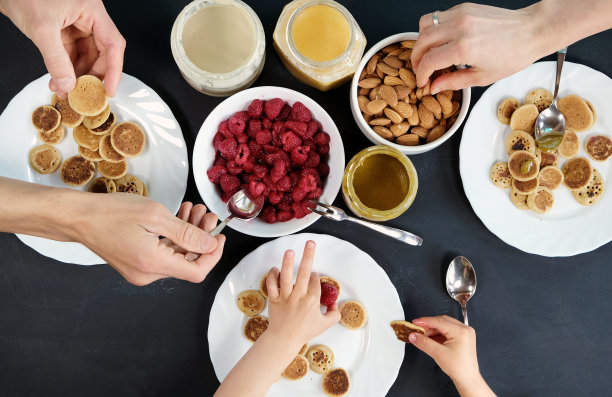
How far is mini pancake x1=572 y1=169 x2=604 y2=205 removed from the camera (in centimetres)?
119

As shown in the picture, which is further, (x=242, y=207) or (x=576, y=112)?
(x=576, y=112)

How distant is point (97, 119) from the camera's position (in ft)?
3.73

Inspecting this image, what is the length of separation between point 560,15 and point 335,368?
0.98 m

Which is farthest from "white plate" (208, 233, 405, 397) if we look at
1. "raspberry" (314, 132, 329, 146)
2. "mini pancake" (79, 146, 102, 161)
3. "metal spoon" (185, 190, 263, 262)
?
"mini pancake" (79, 146, 102, 161)

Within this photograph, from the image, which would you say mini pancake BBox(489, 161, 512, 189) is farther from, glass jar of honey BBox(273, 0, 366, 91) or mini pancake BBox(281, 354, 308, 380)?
mini pancake BBox(281, 354, 308, 380)

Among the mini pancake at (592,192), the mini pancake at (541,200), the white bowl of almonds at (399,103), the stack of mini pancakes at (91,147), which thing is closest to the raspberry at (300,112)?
the white bowl of almonds at (399,103)

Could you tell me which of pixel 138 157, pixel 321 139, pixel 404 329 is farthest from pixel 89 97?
pixel 404 329

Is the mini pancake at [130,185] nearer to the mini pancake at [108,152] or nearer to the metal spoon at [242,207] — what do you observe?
the mini pancake at [108,152]

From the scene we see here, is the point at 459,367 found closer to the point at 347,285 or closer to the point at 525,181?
the point at 347,285

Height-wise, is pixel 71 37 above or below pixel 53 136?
above

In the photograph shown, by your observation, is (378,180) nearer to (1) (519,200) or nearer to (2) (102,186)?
(1) (519,200)

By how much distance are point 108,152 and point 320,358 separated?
746mm

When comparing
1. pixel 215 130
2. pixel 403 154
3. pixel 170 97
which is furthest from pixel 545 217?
pixel 170 97

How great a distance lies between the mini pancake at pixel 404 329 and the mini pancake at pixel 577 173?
1.78 ft
